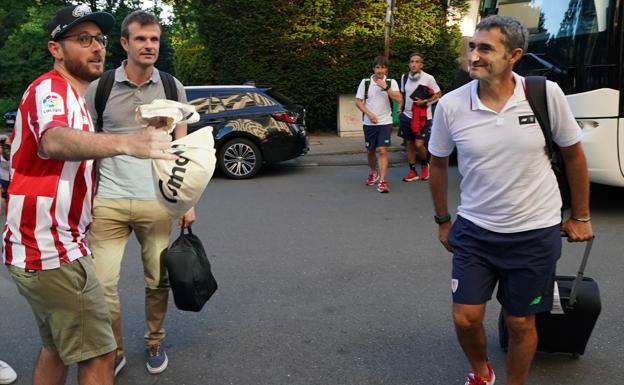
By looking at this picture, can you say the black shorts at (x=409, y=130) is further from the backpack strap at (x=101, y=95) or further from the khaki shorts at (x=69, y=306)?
the khaki shorts at (x=69, y=306)

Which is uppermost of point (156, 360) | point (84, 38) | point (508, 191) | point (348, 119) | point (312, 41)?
point (84, 38)

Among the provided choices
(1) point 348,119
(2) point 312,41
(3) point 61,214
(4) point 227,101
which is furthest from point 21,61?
(3) point 61,214

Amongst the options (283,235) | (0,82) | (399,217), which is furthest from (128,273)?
(0,82)

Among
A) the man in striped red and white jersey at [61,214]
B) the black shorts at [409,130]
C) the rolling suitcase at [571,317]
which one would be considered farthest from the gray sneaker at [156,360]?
the black shorts at [409,130]

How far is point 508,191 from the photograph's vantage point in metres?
2.54

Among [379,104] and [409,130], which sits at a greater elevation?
[379,104]

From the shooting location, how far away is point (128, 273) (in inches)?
189

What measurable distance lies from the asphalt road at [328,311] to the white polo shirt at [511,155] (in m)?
0.99

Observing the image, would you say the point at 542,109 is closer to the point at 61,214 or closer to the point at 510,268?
the point at 510,268

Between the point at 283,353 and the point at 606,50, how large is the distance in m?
4.49

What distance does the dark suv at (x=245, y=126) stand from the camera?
9383mm

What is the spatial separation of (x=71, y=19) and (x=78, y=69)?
0.18 metres

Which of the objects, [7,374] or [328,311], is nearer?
[7,374]

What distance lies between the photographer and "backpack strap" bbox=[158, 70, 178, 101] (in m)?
3.20
